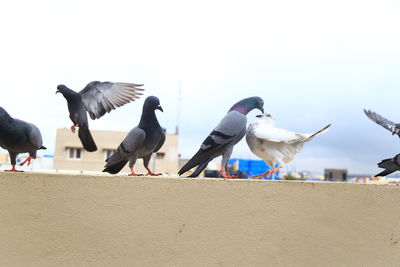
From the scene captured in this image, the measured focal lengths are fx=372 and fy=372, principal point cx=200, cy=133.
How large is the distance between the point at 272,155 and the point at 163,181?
48.0 inches

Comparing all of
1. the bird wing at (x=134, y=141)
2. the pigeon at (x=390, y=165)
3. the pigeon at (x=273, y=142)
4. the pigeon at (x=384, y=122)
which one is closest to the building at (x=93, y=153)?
the pigeon at (x=384, y=122)

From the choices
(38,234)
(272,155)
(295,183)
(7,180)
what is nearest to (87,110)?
(7,180)

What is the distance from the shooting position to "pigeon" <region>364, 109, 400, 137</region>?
4.88 metres

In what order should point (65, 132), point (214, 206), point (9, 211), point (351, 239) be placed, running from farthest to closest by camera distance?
point (65, 132)
point (351, 239)
point (214, 206)
point (9, 211)

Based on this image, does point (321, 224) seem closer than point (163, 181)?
No

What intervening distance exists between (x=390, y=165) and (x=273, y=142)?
207cm

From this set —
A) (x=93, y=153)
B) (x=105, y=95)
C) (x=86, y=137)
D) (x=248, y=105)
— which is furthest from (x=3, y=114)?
(x=93, y=153)

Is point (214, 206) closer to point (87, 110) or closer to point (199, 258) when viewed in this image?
point (199, 258)

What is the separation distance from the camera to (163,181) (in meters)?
3.30

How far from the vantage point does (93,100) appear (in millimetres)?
3857

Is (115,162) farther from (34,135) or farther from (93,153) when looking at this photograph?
(93,153)

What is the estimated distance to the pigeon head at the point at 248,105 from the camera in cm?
381

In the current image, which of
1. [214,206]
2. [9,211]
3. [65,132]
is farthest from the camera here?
[65,132]

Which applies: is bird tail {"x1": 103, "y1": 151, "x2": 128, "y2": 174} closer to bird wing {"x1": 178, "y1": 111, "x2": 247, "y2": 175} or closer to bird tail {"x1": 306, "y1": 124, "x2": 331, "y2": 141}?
bird wing {"x1": 178, "y1": 111, "x2": 247, "y2": 175}
